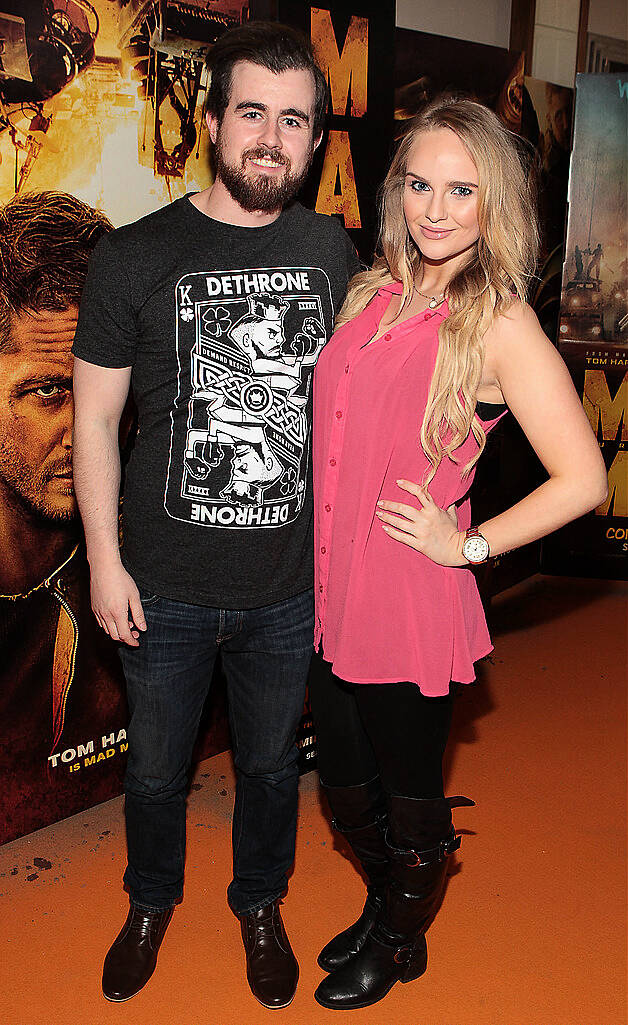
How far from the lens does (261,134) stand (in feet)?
5.78

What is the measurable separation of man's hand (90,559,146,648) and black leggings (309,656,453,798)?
379 mm

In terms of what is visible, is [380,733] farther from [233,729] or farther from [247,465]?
[247,465]

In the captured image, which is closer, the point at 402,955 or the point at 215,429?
the point at 215,429

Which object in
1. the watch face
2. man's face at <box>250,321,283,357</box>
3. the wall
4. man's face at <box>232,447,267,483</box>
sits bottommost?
the watch face

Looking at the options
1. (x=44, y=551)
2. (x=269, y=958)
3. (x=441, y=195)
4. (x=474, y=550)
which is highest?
(x=441, y=195)

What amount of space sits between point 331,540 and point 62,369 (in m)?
0.91

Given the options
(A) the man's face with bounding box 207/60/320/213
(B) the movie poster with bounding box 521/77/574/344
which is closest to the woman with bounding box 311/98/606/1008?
(A) the man's face with bounding box 207/60/320/213

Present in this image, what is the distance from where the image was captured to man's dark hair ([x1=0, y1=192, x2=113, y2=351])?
2164 mm

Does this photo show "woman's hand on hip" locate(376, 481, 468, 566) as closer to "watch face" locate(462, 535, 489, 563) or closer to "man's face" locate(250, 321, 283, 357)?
"watch face" locate(462, 535, 489, 563)

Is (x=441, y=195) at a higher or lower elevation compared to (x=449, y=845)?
higher

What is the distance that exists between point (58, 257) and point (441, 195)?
1.02 m

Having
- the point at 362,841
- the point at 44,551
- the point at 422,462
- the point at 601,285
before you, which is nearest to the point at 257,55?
the point at 422,462

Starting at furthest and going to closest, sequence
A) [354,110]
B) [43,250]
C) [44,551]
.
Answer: [354,110] < [44,551] < [43,250]

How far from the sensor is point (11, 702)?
7.80 ft
